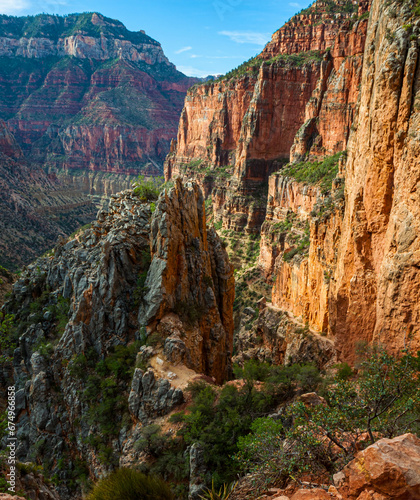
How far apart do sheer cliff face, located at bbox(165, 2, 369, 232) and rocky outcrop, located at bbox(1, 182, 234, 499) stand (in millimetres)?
48860

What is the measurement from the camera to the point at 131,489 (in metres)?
12.0

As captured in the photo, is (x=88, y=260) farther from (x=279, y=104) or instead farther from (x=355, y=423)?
(x=279, y=104)

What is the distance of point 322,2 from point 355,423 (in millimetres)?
103210

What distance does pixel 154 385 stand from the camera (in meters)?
20.0

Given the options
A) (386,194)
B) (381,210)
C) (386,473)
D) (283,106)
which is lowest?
(386,473)

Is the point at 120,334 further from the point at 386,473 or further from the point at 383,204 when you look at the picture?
the point at 386,473

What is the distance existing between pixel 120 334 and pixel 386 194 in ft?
59.1

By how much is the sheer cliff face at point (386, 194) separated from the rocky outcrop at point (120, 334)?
10411mm

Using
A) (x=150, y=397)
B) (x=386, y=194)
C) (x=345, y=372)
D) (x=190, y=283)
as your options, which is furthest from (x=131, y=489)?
(x=386, y=194)

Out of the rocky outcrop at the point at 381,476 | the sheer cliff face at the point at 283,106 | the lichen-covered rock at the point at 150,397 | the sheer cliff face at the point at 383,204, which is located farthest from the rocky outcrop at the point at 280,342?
the sheer cliff face at the point at 283,106

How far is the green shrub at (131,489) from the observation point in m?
11.9

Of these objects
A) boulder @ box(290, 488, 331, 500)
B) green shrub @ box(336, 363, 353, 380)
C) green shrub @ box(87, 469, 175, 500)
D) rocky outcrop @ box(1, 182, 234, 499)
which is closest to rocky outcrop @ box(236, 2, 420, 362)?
green shrub @ box(336, 363, 353, 380)

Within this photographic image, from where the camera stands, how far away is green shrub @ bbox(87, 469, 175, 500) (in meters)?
11.9

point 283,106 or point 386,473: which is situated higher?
point 283,106
